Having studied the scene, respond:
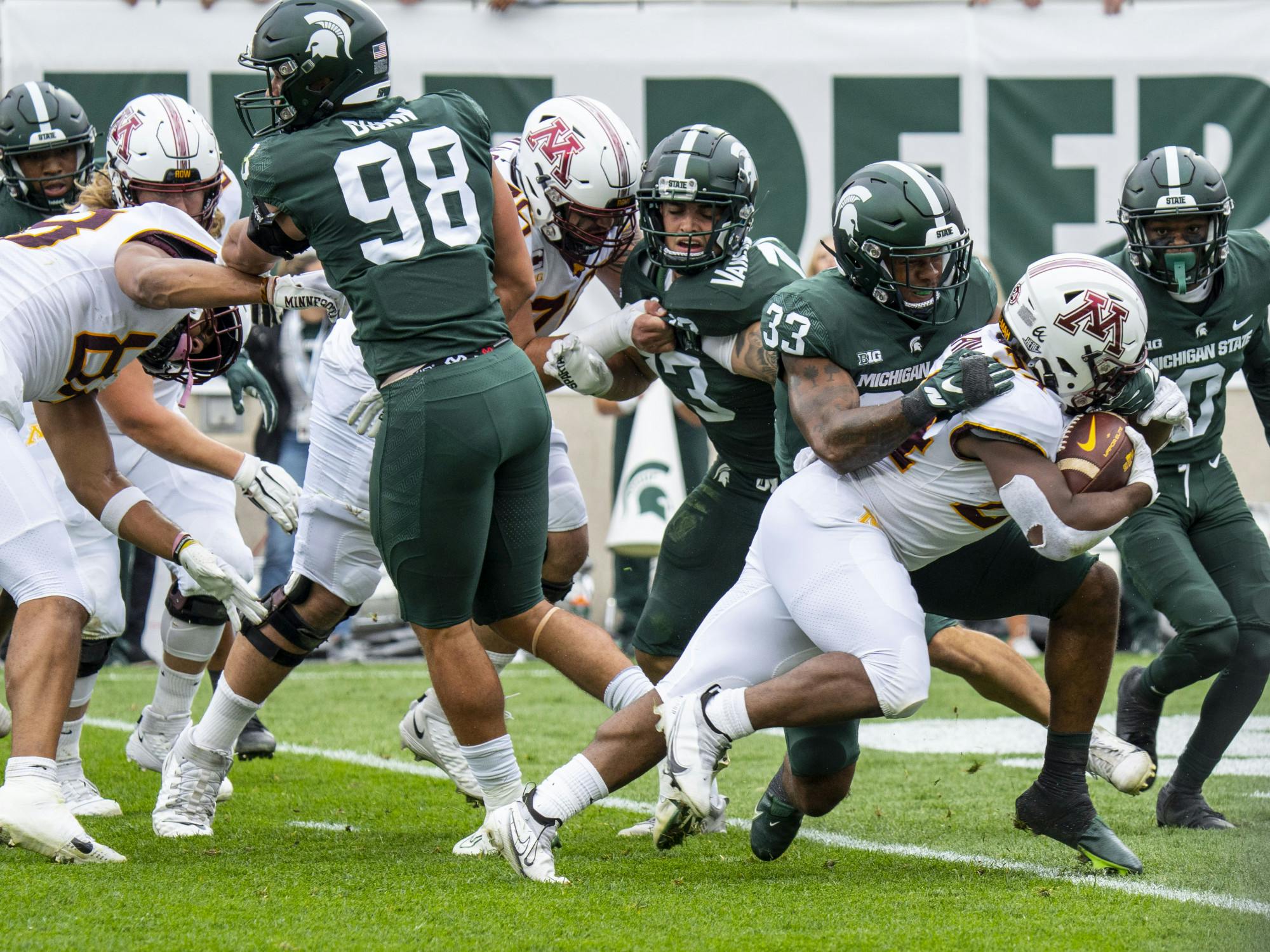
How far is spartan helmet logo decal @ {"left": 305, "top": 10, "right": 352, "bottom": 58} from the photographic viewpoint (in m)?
3.61

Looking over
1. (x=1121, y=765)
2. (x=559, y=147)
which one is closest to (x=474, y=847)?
(x=1121, y=765)

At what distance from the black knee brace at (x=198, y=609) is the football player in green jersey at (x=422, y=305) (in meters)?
1.43

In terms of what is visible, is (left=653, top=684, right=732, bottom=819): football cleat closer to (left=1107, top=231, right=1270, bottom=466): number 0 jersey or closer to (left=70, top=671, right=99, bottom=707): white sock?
(left=1107, top=231, right=1270, bottom=466): number 0 jersey

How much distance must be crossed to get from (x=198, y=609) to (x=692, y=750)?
2103 millimetres

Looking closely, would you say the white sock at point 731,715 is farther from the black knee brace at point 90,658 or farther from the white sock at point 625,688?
the black knee brace at point 90,658

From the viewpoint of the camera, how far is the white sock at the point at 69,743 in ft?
15.5

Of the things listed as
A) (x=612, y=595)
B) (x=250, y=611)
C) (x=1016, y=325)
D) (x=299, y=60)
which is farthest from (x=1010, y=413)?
(x=612, y=595)

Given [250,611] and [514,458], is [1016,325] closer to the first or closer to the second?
[514,458]

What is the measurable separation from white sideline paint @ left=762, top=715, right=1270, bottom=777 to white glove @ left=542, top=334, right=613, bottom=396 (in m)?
2.18

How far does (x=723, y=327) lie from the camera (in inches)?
164

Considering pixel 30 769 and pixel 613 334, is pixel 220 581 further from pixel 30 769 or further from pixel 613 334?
pixel 613 334

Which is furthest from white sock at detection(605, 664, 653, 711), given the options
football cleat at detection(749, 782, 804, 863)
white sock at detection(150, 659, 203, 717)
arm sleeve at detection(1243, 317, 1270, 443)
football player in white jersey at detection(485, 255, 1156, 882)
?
arm sleeve at detection(1243, 317, 1270, 443)

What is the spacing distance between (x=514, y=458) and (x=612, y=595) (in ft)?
19.5

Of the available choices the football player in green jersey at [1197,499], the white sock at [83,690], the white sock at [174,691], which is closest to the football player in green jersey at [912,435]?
the football player in green jersey at [1197,499]
